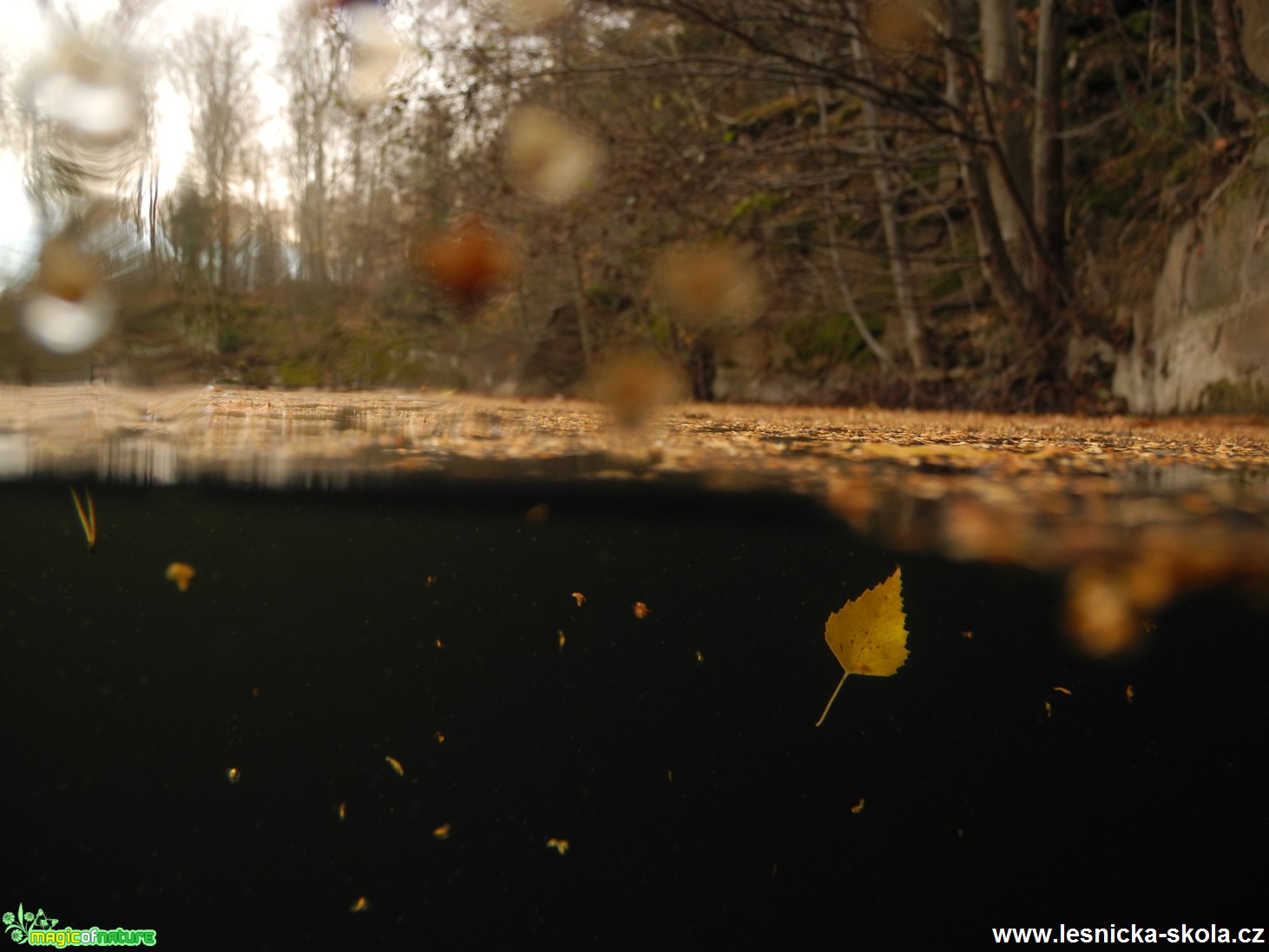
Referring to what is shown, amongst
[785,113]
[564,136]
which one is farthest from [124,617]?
[785,113]

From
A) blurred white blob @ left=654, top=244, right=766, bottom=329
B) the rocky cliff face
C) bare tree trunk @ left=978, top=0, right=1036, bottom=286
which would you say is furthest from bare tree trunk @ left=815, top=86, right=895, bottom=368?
the rocky cliff face

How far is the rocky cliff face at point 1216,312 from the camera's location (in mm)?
3320

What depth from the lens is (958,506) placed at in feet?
4.15

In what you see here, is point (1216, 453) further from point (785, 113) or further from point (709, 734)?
point (785, 113)

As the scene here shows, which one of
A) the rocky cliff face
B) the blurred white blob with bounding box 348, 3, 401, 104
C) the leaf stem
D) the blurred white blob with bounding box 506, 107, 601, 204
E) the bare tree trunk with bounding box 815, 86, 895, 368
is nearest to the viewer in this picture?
the leaf stem

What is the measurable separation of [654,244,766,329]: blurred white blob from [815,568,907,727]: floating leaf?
5.00 m

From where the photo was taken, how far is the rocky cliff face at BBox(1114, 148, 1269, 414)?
10.9 ft

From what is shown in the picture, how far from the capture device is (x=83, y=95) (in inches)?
54.4

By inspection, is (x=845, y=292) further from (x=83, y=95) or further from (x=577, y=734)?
(x=83, y=95)

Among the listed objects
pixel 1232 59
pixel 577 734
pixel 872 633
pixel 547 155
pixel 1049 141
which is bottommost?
pixel 577 734

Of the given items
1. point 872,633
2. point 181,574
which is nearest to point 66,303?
point 181,574

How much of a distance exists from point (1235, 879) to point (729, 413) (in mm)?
1699

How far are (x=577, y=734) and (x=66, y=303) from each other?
1.00 meters

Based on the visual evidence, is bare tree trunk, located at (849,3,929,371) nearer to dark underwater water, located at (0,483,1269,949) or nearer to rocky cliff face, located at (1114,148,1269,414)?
rocky cliff face, located at (1114,148,1269,414)
